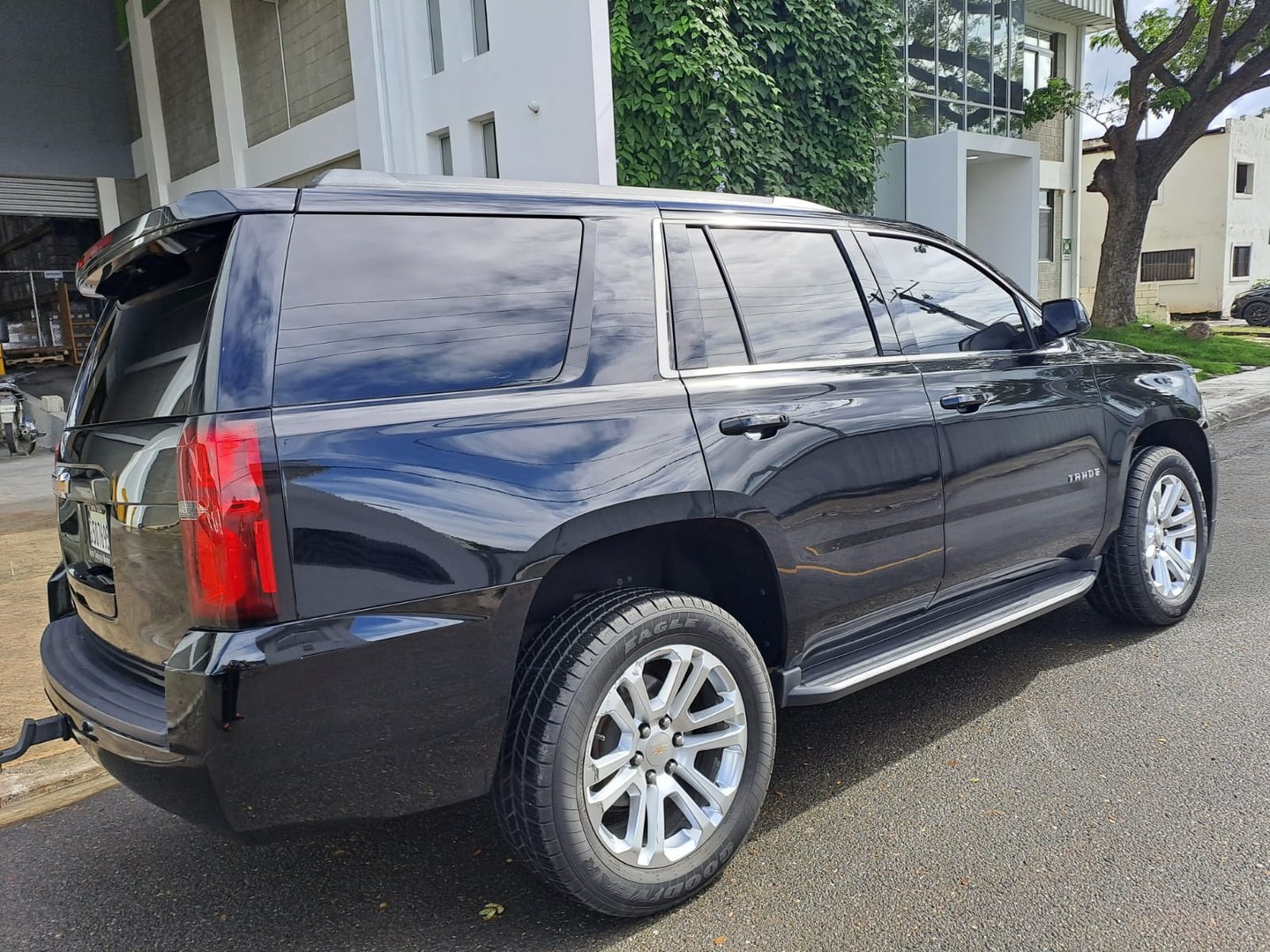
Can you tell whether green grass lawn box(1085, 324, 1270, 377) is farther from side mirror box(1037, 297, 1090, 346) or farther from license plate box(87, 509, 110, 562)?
license plate box(87, 509, 110, 562)

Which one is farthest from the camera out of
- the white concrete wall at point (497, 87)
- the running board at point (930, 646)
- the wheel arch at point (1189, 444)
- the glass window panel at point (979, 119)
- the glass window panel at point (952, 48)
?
the glass window panel at point (979, 119)

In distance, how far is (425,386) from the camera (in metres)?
2.32

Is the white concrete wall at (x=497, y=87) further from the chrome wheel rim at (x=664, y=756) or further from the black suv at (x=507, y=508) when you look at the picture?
the chrome wheel rim at (x=664, y=756)

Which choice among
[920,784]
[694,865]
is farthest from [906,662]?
[694,865]

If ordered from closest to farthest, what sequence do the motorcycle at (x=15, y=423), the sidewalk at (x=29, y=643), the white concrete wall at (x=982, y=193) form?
1. the sidewalk at (x=29, y=643)
2. the motorcycle at (x=15, y=423)
3. the white concrete wall at (x=982, y=193)

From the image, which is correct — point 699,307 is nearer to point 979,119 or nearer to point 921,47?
point 921,47

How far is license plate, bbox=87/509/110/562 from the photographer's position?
8.14 ft

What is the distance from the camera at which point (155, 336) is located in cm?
256

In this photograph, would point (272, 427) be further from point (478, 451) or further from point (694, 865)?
point (694, 865)

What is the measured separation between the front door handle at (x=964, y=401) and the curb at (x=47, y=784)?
10.3 feet

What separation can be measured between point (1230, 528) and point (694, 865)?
5.19 meters

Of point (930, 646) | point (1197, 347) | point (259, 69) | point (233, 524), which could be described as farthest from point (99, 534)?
point (1197, 347)

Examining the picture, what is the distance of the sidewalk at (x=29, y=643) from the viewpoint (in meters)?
3.54

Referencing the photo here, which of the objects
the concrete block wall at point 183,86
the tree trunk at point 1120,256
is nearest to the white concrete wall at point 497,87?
the concrete block wall at point 183,86
